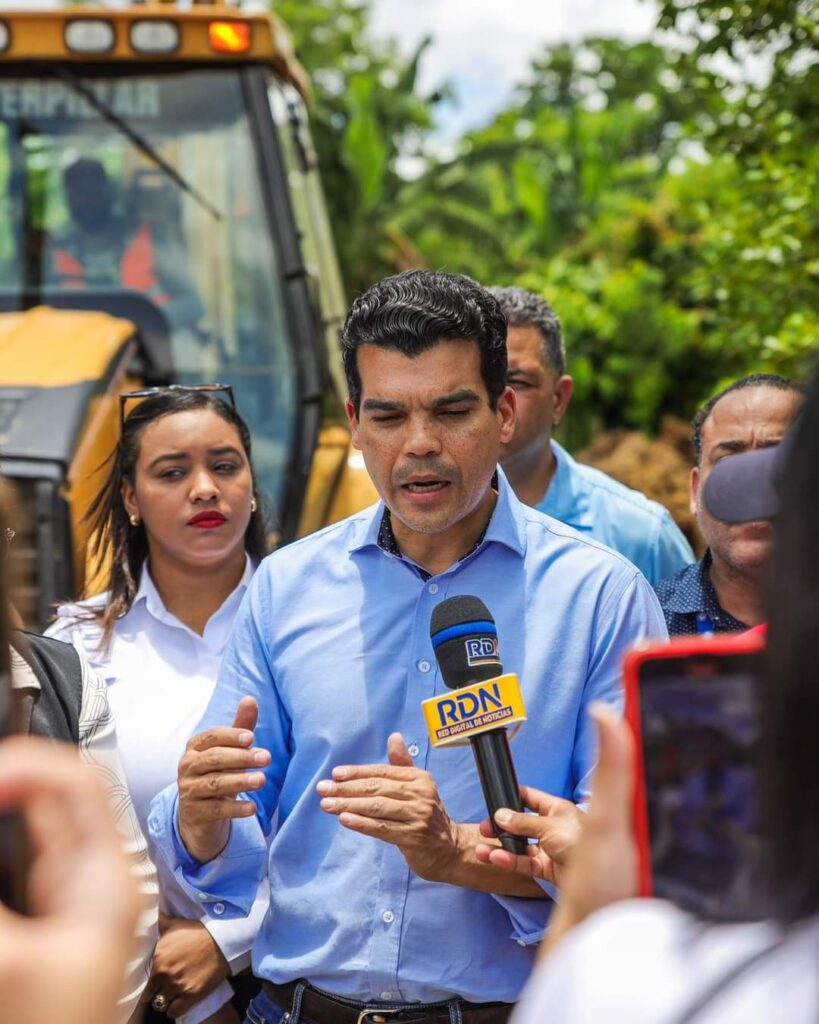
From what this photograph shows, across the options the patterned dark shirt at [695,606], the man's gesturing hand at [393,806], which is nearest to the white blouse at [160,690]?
the man's gesturing hand at [393,806]

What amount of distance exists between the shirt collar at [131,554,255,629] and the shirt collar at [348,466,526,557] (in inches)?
32.2

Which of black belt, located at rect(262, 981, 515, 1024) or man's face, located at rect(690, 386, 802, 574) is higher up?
man's face, located at rect(690, 386, 802, 574)

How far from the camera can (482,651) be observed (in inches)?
86.0

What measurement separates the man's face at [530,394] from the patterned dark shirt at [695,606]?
1.03m

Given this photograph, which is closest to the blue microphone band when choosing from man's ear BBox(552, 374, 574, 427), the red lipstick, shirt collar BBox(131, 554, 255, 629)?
shirt collar BBox(131, 554, 255, 629)

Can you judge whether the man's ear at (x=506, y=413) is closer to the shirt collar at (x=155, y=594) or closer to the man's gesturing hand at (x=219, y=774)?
the man's gesturing hand at (x=219, y=774)

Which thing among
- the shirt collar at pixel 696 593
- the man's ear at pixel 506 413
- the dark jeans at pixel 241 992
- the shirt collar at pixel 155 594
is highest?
the man's ear at pixel 506 413

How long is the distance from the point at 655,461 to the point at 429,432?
43.3 ft

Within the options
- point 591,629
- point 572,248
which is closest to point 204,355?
point 591,629

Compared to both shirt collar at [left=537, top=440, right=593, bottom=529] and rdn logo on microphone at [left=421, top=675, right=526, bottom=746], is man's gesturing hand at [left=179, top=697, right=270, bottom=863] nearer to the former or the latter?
rdn logo on microphone at [left=421, top=675, right=526, bottom=746]

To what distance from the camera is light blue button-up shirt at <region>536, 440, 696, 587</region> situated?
424 cm

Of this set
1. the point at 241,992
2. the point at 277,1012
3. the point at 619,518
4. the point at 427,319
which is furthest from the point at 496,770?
the point at 619,518

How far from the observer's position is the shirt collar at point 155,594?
3357 millimetres

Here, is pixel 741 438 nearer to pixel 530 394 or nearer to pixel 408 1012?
pixel 530 394
